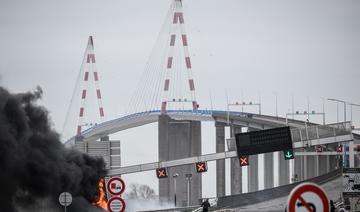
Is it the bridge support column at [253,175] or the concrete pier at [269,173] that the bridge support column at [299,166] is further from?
the bridge support column at [253,175]

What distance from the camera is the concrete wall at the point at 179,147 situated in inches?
5768

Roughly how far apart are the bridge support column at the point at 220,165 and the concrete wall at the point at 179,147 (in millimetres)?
3145

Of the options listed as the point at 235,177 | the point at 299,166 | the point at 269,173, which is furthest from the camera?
the point at 269,173

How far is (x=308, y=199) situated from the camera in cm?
1139

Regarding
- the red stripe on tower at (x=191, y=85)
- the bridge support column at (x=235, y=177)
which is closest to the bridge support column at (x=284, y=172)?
the bridge support column at (x=235, y=177)

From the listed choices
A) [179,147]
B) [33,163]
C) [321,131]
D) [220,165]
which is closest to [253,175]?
[220,165]

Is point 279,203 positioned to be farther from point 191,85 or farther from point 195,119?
point 191,85

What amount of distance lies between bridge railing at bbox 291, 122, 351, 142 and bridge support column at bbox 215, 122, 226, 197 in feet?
200

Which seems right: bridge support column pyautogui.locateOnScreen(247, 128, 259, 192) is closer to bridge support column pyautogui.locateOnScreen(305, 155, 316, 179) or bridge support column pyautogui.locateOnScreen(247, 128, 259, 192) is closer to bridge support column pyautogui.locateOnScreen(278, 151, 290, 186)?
bridge support column pyautogui.locateOnScreen(278, 151, 290, 186)

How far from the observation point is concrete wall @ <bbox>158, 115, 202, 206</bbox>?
14650 centimetres

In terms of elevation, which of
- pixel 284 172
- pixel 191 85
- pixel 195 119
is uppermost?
pixel 191 85

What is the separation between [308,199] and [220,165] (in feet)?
464

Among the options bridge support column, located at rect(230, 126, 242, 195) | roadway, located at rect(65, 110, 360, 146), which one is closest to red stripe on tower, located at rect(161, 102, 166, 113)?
roadway, located at rect(65, 110, 360, 146)

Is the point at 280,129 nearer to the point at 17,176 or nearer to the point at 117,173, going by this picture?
the point at 117,173
